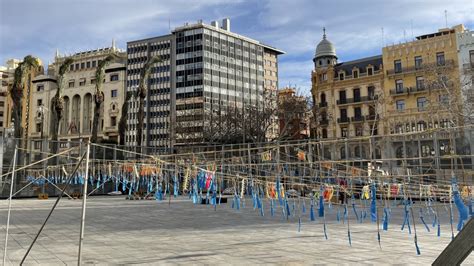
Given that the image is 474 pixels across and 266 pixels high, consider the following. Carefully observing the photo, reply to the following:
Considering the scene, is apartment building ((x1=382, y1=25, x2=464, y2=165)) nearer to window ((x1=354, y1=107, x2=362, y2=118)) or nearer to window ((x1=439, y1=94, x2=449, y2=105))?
window ((x1=354, y1=107, x2=362, y2=118))

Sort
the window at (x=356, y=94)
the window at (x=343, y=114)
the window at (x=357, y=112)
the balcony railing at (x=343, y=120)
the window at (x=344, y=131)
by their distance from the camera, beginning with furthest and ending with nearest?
the window at (x=343, y=114), the balcony railing at (x=343, y=120), the window at (x=344, y=131), the window at (x=356, y=94), the window at (x=357, y=112)

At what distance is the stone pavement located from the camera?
8.33m

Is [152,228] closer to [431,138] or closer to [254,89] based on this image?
[431,138]

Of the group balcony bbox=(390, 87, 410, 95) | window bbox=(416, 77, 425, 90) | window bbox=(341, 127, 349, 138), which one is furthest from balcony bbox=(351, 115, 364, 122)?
window bbox=(416, 77, 425, 90)

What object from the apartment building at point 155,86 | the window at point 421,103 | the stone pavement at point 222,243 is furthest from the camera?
the apartment building at point 155,86

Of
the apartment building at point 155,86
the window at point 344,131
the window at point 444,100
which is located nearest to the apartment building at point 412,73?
the window at point 344,131


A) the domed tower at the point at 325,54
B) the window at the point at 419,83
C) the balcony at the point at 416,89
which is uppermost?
the domed tower at the point at 325,54

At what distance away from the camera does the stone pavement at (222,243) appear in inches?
328

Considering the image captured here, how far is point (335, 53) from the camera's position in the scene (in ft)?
223

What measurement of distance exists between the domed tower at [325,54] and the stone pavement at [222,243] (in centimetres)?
5438

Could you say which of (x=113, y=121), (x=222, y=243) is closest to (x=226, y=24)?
(x=113, y=121)

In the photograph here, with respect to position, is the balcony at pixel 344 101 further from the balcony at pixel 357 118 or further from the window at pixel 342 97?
the balcony at pixel 357 118

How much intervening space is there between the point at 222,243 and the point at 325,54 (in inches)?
2394

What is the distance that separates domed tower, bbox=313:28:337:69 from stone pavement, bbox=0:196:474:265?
178 ft
